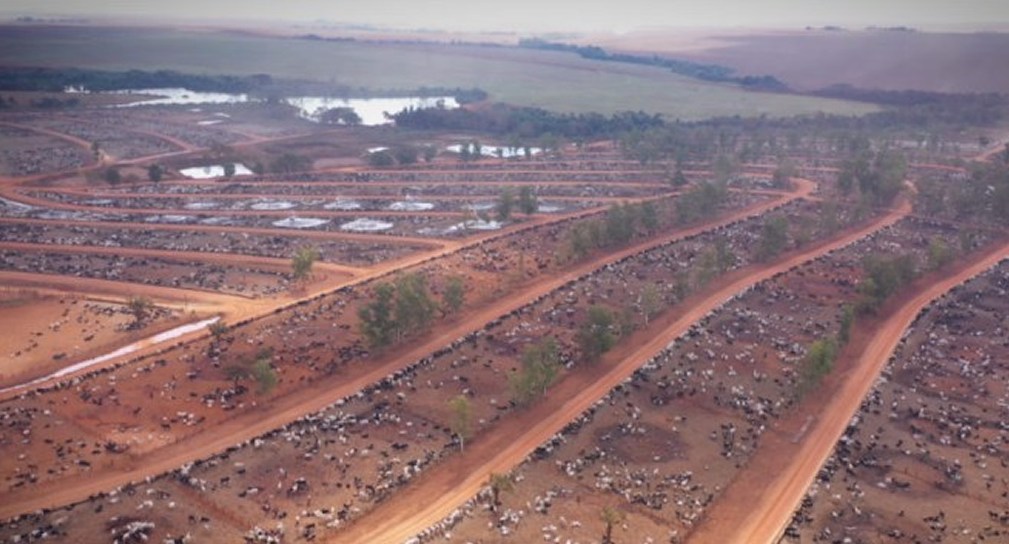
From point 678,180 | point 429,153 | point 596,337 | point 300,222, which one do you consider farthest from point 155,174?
point 596,337

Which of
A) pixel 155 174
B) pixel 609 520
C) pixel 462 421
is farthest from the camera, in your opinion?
pixel 155 174

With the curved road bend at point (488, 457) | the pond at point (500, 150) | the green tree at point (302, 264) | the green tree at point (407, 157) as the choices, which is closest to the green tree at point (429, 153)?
the green tree at point (407, 157)

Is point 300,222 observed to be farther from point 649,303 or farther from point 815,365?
point 815,365

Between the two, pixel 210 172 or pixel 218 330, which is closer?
pixel 218 330

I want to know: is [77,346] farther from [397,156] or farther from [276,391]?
[397,156]

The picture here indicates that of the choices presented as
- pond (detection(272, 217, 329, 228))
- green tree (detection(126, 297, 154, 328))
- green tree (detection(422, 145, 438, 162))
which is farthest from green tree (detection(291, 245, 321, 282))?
green tree (detection(422, 145, 438, 162))

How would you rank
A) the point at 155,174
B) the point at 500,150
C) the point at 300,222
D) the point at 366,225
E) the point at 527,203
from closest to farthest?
the point at 366,225, the point at 527,203, the point at 300,222, the point at 155,174, the point at 500,150

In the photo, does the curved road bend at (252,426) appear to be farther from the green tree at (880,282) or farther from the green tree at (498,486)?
the green tree at (880,282)
